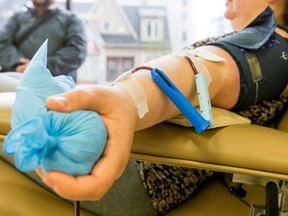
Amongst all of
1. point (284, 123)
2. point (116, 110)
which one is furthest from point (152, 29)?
point (116, 110)

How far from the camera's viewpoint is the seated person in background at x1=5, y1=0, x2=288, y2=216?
1.52 feet

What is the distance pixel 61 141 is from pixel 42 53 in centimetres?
16

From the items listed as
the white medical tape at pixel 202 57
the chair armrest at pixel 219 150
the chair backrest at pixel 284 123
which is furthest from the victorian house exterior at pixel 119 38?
the chair armrest at pixel 219 150

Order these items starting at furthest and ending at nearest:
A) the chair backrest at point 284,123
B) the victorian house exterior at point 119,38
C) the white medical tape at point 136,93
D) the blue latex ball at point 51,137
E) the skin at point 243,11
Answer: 1. the victorian house exterior at point 119,38
2. the skin at point 243,11
3. the chair backrest at point 284,123
4. the white medical tape at point 136,93
5. the blue latex ball at point 51,137

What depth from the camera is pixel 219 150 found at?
0.63m

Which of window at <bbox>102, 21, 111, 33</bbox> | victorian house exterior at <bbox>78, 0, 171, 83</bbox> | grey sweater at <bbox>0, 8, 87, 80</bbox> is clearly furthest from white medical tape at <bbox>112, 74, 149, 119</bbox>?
window at <bbox>102, 21, 111, 33</bbox>

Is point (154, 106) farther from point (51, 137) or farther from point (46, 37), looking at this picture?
point (46, 37)

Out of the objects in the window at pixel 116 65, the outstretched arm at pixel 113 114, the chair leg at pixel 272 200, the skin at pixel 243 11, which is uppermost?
the skin at pixel 243 11

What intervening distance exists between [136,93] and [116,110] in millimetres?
89

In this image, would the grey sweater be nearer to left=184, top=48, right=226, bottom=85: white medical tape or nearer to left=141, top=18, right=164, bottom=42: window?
left=141, top=18, right=164, bottom=42: window

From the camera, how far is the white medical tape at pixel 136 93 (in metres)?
0.59

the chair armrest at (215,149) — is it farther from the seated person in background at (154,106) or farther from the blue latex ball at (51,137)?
the blue latex ball at (51,137)

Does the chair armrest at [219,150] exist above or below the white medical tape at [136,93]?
below

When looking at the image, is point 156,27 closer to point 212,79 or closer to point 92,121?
point 212,79
